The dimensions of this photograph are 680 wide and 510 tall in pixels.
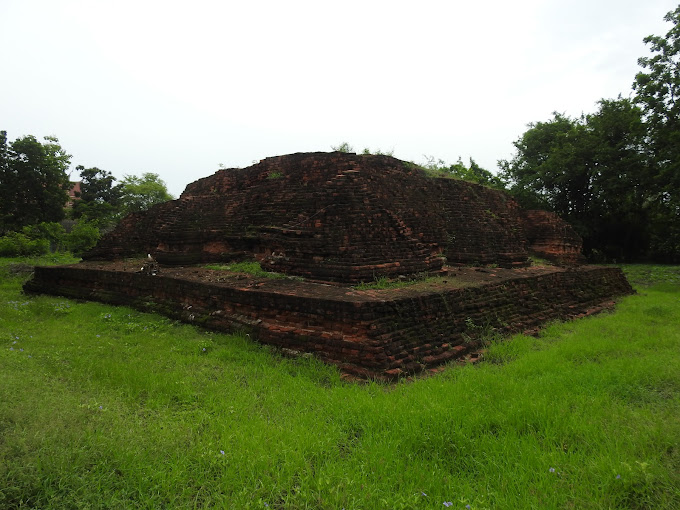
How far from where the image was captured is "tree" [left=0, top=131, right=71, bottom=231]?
16969mm

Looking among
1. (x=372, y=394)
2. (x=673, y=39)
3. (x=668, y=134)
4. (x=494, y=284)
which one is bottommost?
(x=372, y=394)

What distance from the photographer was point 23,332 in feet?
16.1

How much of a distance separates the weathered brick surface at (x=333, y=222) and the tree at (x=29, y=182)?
1110 centimetres

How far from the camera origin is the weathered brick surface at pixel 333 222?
17.3 feet

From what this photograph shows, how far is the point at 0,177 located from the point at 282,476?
72.7 feet

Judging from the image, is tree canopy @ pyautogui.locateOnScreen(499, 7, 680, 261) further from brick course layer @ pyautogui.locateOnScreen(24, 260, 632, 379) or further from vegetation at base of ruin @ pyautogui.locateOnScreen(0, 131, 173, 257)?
vegetation at base of ruin @ pyautogui.locateOnScreen(0, 131, 173, 257)

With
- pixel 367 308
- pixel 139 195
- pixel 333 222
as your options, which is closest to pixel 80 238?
pixel 139 195

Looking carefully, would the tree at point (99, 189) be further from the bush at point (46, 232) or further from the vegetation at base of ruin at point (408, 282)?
the vegetation at base of ruin at point (408, 282)

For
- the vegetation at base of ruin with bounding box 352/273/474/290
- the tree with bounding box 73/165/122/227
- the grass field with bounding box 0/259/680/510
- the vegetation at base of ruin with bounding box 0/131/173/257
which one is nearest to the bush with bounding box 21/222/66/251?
the vegetation at base of ruin with bounding box 0/131/173/257

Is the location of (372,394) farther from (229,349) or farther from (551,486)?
(229,349)

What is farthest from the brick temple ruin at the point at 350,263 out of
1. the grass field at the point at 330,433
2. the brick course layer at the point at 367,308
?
the grass field at the point at 330,433

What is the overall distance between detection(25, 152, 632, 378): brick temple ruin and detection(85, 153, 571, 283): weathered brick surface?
0.03m

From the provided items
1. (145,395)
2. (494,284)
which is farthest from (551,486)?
(494,284)

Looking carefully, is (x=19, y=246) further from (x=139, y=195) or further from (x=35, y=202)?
(x=139, y=195)
